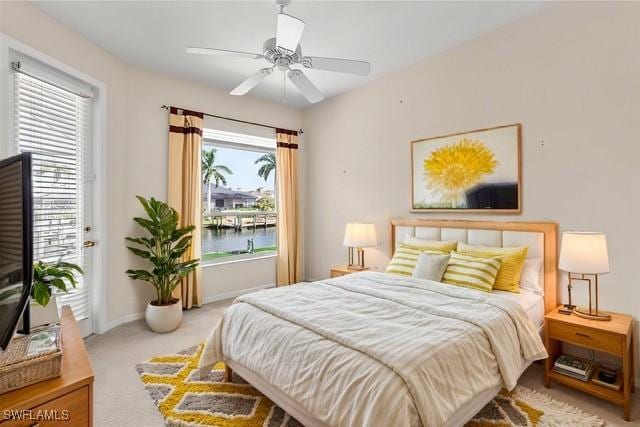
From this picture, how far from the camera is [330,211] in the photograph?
4832 millimetres

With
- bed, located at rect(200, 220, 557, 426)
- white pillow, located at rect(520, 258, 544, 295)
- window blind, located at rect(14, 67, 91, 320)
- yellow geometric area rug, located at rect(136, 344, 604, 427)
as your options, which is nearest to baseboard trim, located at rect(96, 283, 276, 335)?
window blind, located at rect(14, 67, 91, 320)

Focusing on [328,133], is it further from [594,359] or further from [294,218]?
[594,359]

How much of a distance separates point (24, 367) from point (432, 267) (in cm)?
268

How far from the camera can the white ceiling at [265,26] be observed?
8.52 ft

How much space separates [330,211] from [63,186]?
317cm

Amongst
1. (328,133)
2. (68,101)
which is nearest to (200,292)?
(68,101)

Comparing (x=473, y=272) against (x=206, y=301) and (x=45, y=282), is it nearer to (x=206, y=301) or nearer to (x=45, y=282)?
(x=45, y=282)

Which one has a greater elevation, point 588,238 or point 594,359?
point 588,238

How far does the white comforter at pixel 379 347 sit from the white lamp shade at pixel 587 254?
55 centimetres

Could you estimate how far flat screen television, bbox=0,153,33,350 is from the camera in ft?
3.66

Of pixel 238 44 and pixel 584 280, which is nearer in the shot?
pixel 584 280

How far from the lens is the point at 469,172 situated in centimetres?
325

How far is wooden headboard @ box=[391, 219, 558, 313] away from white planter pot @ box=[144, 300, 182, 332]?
2615 mm

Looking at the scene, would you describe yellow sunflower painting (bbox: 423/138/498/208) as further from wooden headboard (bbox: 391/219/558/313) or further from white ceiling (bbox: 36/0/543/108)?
white ceiling (bbox: 36/0/543/108)
